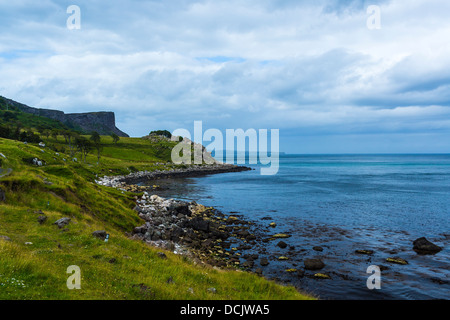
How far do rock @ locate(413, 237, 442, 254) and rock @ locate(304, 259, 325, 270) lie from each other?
1293 centimetres

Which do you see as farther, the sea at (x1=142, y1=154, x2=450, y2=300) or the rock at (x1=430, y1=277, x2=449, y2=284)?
the rock at (x1=430, y1=277, x2=449, y2=284)

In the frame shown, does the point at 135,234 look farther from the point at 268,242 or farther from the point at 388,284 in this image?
the point at 388,284

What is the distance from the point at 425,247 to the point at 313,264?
49.1ft

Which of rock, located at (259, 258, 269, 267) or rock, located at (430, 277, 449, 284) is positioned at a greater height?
rock, located at (259, 258, 269, 267)

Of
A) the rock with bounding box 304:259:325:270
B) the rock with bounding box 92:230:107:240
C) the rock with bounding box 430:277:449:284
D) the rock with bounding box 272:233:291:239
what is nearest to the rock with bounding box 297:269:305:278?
the rock with bounding box 304:259:325:270

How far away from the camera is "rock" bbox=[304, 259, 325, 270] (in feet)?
85.8

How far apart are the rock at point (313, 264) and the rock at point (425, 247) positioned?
12926mm

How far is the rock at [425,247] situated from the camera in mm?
30703

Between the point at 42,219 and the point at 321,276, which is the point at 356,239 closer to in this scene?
the point at 321,276

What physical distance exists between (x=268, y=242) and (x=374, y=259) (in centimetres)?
1153

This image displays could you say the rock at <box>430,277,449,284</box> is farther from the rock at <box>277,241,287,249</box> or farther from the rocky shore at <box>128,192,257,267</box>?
the rocky shore at <box>128,192,257,267</box>

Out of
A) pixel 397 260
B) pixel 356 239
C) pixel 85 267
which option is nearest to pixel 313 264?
pixel 397 260
